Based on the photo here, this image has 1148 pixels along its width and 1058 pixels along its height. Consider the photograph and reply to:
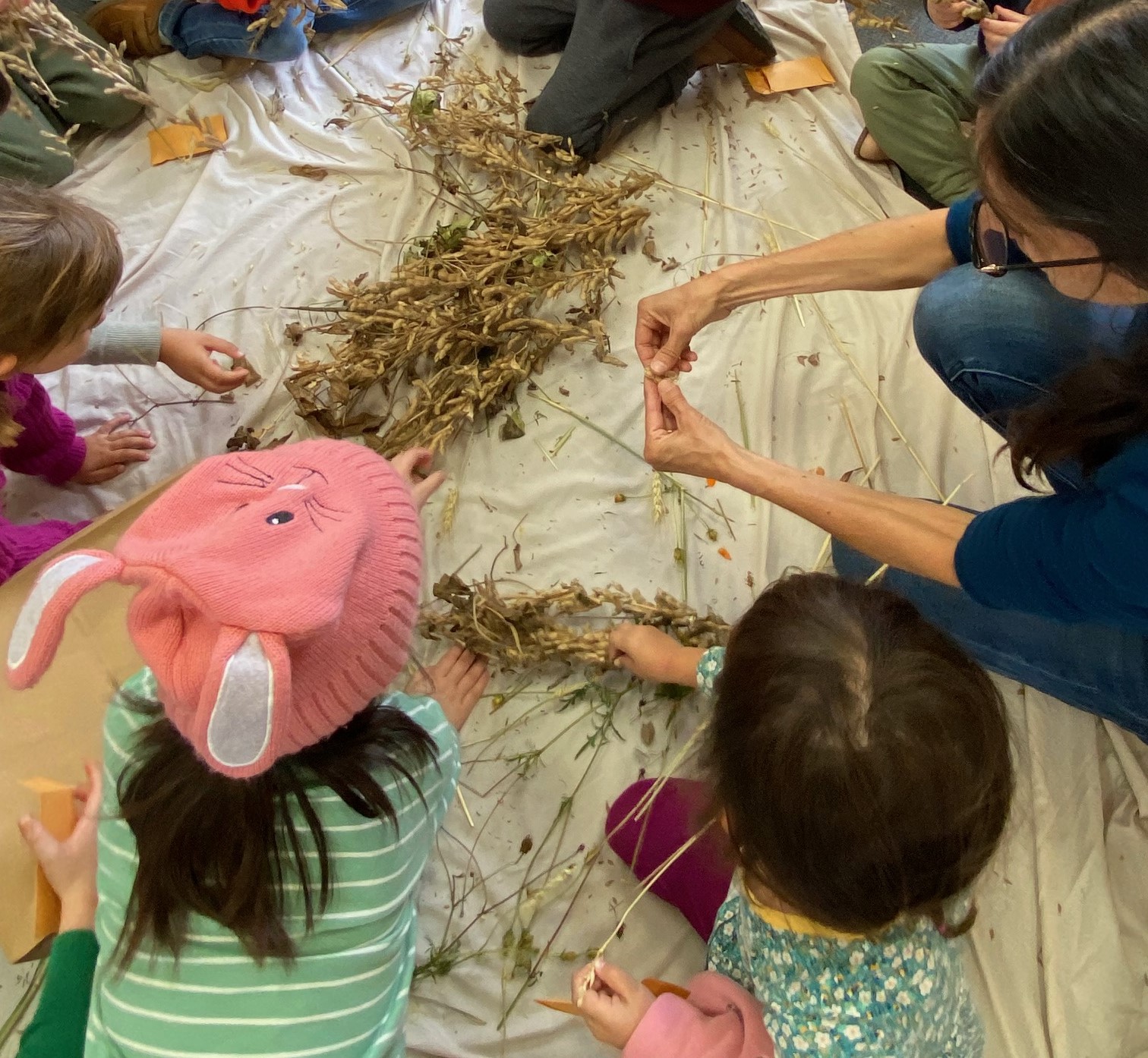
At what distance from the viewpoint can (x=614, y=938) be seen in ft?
4.05

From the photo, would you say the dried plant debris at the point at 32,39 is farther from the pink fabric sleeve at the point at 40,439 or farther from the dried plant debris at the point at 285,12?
the pink fabric sleeve at the point at 40,439

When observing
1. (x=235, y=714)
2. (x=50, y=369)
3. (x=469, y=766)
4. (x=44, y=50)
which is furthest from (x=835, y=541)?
(x=44, y=50)

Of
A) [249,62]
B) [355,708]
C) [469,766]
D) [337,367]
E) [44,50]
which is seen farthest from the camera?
[249,62]

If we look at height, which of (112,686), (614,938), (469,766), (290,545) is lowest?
(614,938)

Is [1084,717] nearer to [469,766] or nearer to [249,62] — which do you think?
[469,766]

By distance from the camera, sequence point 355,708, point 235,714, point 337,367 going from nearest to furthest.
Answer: point 235,714 < point 355,708 < point 337,367

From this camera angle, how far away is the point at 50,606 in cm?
69

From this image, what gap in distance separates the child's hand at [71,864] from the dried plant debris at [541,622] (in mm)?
523

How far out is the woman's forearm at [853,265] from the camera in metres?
1.22

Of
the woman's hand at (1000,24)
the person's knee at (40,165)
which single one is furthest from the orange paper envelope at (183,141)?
the woman's hand at (1000,24)

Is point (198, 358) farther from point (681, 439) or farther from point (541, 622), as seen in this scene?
point (681, 439)

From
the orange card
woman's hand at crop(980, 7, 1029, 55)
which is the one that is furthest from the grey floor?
the orange card

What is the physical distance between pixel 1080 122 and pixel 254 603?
0.76 meters

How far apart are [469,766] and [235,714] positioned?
0.68 m
